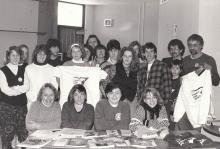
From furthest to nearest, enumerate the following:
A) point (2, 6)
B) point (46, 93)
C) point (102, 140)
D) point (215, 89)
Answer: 1. point (2, 6)
2. point (215, 89)
3. point (46, 93)
4. point (102, 140)

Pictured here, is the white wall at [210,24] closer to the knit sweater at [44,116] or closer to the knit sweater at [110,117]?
the knit sweater at [110,117]

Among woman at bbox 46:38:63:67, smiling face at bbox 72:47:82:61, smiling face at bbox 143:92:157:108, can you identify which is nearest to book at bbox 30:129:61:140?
smiling face at bbox 143:92:157:108

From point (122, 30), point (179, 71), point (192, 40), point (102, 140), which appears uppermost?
point (122, 30)

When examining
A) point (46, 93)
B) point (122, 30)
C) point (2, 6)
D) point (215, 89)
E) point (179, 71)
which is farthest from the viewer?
point (122, 30)

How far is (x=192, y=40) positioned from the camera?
150 inches

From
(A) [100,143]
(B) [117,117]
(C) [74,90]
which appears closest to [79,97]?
(C) [74,90]

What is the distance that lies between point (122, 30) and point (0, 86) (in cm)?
543

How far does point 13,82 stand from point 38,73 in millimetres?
298

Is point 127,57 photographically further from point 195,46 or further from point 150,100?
point 195,46

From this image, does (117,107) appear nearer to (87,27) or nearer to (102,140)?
(102,140)

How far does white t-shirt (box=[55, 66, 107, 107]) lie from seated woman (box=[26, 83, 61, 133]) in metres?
0.31

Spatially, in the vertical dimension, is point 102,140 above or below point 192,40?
below

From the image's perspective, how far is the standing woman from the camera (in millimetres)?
3875

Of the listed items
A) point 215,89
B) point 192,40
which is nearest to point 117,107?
point 192,40
